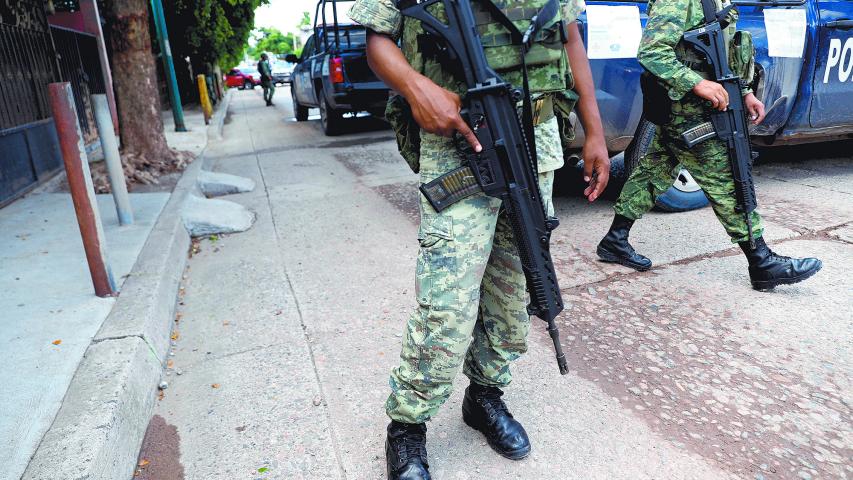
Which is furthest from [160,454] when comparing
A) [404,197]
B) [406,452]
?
[404,197]

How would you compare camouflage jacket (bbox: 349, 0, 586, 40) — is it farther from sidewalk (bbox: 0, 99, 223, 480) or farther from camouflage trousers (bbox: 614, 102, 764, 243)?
camouflage trousers (bbox: 614, 102, 764, 243)

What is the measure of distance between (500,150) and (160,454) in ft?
5.23

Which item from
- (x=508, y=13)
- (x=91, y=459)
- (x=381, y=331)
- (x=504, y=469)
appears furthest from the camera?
(x=381, y=331)

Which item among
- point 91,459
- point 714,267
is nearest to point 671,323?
point 714,267

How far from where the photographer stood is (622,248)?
11.3ft

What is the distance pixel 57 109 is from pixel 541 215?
242 centimetres

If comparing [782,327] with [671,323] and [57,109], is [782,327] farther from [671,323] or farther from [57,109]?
[57,109]

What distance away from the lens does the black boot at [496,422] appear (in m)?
1.96

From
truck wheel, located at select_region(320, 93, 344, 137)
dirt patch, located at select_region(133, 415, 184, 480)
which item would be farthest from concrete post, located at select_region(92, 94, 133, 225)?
truck wheel, located at select_region(320, 93, 344, 137)

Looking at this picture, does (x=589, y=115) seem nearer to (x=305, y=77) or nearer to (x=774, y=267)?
(x=774, y=267)

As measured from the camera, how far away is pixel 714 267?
3.41 m

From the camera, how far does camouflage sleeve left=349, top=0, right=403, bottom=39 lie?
61.9 inches

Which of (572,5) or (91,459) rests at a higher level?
(572,5)

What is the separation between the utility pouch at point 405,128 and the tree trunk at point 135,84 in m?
5.69
